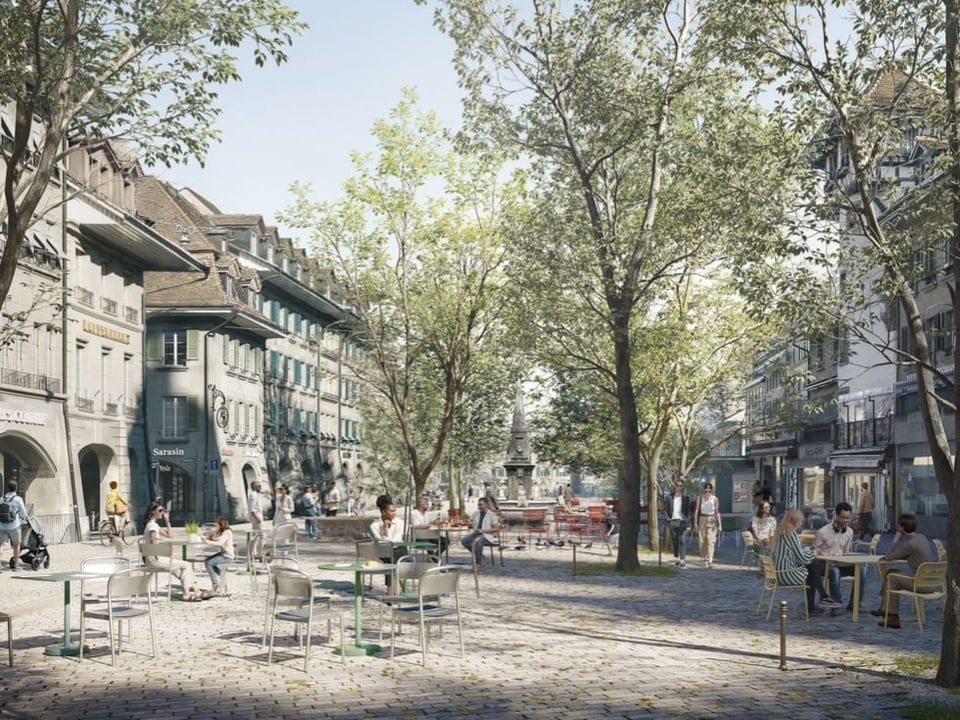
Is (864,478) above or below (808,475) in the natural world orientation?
above

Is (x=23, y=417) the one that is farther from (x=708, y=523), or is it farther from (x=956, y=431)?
(x=956, y=431)

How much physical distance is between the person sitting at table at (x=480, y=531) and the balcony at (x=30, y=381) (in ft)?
50.3

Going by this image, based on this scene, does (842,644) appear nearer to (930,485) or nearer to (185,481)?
(930,485)

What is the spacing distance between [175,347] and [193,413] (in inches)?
113

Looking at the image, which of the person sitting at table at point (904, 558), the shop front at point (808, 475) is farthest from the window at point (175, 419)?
the person sitting at table at point (904, 558)

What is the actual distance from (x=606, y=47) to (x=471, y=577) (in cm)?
1059

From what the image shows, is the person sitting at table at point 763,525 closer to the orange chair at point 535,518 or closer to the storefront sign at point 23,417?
the orange chair at point 535,518

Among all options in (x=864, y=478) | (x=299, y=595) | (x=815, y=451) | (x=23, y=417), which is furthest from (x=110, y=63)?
(x=815, y=451)

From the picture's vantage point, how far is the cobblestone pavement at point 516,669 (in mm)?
10984

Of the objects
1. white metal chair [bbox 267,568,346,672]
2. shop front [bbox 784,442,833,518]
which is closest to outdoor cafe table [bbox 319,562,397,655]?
white metal chair [bbox 267,568,346,672]

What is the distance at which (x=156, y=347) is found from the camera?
54719mm

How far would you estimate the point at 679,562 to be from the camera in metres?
28.1

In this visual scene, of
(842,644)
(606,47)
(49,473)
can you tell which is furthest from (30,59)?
(49,473)

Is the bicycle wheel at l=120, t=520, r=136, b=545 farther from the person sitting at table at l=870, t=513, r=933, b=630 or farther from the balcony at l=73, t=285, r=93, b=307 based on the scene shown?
the person sitting at table at l=870, t=513, r=933, b=630
